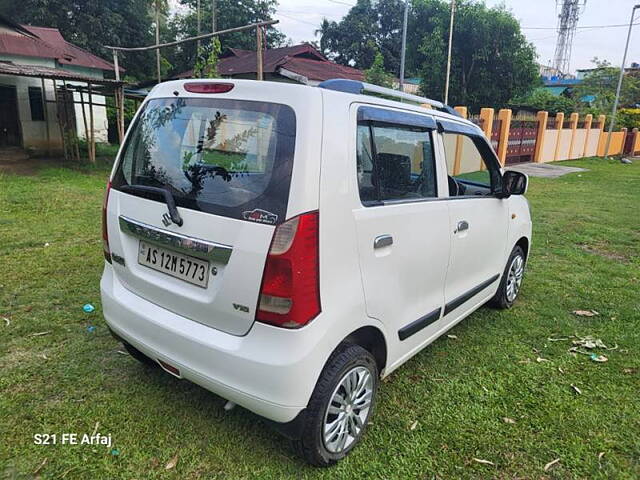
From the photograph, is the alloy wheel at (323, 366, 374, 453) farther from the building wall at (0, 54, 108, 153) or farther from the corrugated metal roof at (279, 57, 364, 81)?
the corrugated metal roof at (279, 57, 364, 81)

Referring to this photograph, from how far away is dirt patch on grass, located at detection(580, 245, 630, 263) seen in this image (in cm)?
577

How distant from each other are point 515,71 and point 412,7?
8.66 m

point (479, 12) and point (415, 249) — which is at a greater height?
point (479, 12)

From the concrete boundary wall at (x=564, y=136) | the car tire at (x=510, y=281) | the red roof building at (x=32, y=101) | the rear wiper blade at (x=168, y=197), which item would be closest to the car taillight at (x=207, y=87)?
the rear wiper blade at (x=168, y=197)

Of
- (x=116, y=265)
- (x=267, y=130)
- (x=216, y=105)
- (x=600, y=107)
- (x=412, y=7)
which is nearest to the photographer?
(x=267, y=130)

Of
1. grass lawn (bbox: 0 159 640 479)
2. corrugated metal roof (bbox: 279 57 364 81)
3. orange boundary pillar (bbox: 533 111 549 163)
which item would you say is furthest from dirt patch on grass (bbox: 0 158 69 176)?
orange boundary pillar (bbox: 533 111 549 163)

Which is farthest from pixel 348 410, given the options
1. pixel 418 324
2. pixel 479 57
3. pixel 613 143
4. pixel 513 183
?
pixel 479 57

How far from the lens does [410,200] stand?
2.52 m

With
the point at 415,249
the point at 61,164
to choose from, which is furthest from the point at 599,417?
the point at 61,164

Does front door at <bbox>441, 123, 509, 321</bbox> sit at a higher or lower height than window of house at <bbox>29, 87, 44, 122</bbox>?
lower

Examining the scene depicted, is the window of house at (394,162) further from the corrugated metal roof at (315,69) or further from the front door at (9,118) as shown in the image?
the corrugated metal roof at (315,69)

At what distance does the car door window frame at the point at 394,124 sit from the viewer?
7.36 ft

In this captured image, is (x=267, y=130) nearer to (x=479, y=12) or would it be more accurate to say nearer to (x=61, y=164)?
(x=61, y=164)

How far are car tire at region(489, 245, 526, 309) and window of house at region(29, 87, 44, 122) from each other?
1457 cm
